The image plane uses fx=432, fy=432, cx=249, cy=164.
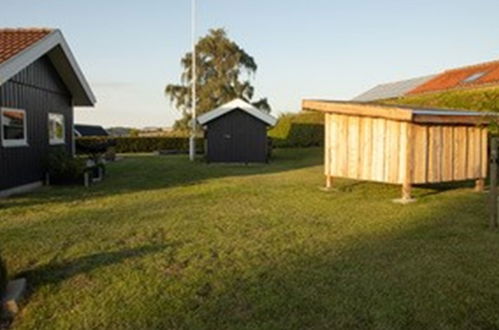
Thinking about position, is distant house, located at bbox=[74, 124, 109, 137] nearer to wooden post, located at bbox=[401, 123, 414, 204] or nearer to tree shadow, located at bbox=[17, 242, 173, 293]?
wooden post, located at bbox=[401, 123, 414, 204]

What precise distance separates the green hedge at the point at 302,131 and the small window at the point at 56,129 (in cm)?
1834

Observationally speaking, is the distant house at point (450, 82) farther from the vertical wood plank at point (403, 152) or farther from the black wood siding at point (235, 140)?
the vertical wood plank at point (403, 152)

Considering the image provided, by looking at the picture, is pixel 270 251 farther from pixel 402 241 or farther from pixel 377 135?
pixel 377 135

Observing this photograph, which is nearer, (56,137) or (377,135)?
(377,135)


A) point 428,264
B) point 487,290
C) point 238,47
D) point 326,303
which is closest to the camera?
point 326,303

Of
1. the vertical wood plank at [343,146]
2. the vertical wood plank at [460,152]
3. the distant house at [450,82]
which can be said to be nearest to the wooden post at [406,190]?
the vertical wood plank at [343,146]

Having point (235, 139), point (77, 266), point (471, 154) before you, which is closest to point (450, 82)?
point (235, 139)

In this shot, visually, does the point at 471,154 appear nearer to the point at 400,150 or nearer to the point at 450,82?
the point at 400,150

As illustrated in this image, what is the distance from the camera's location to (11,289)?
4.07m

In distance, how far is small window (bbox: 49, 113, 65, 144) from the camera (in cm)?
1341

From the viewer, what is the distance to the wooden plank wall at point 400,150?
9500 millimetres

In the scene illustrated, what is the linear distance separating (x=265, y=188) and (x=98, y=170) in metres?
5.59

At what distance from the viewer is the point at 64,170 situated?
40.3 feet

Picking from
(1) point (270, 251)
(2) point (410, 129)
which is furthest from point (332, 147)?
(1) point (270, 251)
